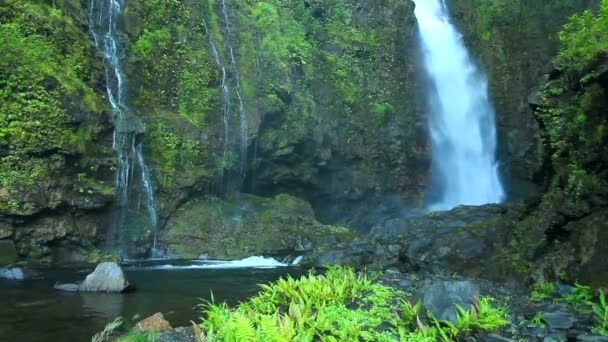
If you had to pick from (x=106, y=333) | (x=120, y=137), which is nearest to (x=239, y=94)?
(x=120, y=137)

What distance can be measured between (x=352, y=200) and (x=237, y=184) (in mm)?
6960

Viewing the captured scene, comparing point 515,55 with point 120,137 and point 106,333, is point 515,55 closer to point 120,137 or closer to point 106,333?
point 120,137

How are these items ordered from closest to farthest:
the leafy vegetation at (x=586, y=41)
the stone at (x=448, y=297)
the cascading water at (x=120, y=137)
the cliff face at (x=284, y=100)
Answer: the stone at (x=448, y=297)
the leafy vegetation at (x=586, y=41)
the cascading water at (x=120, y=137)
the cliff face at (x=284, y=100)

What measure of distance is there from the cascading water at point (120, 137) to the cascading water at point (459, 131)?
16.1 m

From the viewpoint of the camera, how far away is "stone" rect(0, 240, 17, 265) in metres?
15.9

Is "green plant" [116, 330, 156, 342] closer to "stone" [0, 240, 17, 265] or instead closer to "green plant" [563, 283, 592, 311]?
"green plant" [563, 283, 592, 311]

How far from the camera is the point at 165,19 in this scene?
24.2 m

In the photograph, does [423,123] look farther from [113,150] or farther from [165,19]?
[113,150]

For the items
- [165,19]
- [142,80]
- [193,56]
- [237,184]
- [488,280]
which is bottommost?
[488,280]

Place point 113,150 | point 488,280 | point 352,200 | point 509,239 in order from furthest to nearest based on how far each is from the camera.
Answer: point 352,200 → point 113,150 → point 509,239 → point 488,280

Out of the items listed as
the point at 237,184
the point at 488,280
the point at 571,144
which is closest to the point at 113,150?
the point at 237,184

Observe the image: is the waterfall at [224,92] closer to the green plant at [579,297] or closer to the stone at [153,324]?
the stone at [153,324]

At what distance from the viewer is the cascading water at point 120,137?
20.1 metres

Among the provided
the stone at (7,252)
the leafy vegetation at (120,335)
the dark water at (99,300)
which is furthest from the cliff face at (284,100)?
the leafy vegetation at (120,335)
